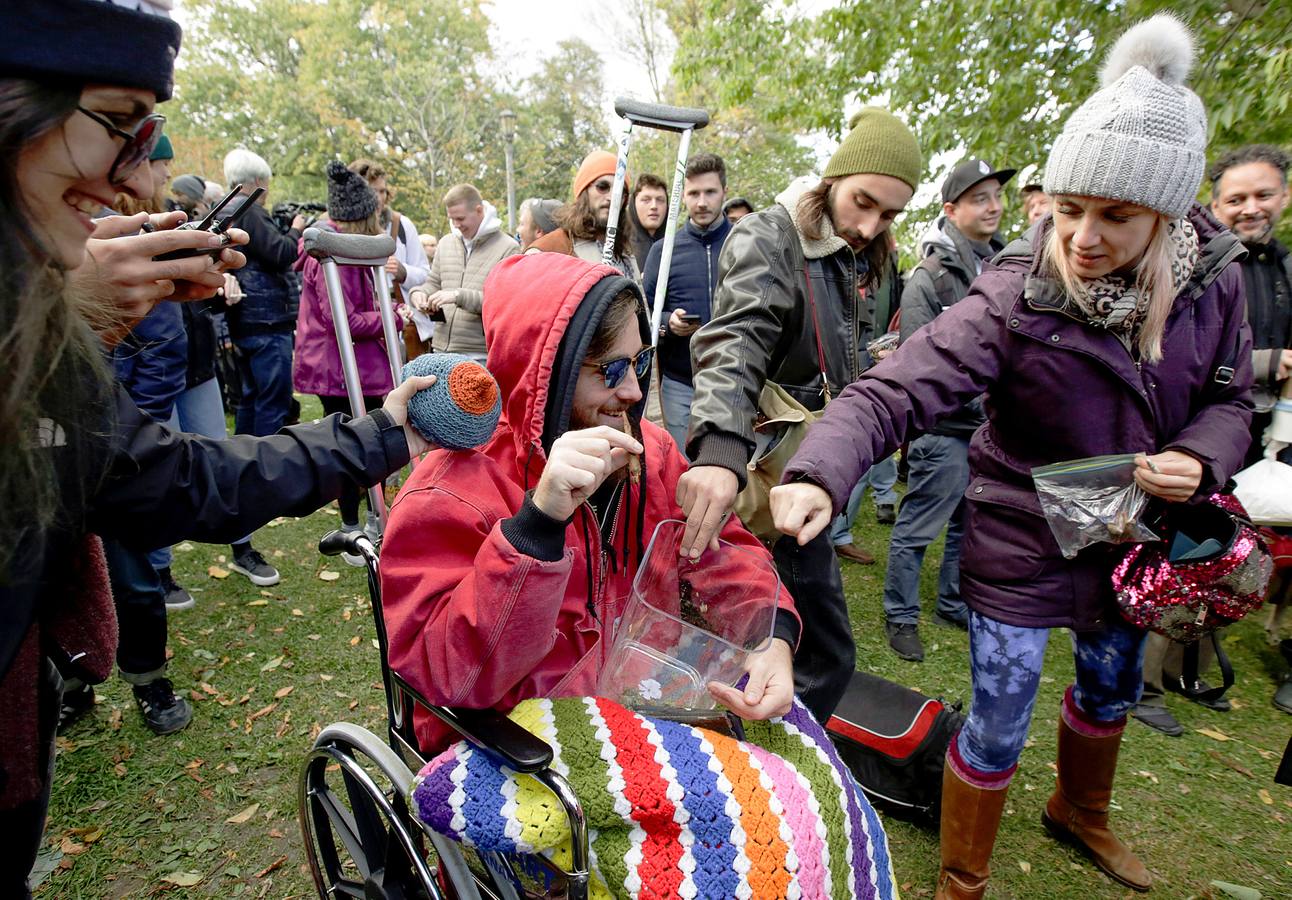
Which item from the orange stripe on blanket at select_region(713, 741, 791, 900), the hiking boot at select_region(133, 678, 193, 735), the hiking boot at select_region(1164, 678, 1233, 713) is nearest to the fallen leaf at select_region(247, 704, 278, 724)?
the hiking boot at select_region(133, 678, 193, 735)

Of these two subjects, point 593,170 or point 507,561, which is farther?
A: point 593,170

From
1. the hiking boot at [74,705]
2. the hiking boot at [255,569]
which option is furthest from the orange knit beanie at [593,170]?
the hiking boot at [74,705]

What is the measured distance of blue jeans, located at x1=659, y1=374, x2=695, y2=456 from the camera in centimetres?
454

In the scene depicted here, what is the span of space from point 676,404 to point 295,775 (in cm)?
277

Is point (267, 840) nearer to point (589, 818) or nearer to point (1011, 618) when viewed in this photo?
point (589, 818)

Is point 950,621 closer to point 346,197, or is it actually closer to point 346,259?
point 346,259

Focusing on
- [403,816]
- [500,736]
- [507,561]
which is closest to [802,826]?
[500,736]

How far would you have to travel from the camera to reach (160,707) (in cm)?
307

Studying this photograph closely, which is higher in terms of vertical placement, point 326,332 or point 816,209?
point 816,209

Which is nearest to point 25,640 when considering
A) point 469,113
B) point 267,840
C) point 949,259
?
point 267,840

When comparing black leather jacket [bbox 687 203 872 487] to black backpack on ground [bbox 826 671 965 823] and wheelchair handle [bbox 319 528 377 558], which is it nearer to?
wheelchair handle [bbox 319 528 377 558]

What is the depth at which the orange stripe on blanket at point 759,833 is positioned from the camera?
48.2 inches

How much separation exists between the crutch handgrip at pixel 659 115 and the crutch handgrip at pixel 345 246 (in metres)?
1.29

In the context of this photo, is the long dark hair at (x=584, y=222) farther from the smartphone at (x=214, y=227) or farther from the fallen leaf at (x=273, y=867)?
the fallen leaf at (x=273, y=867)
